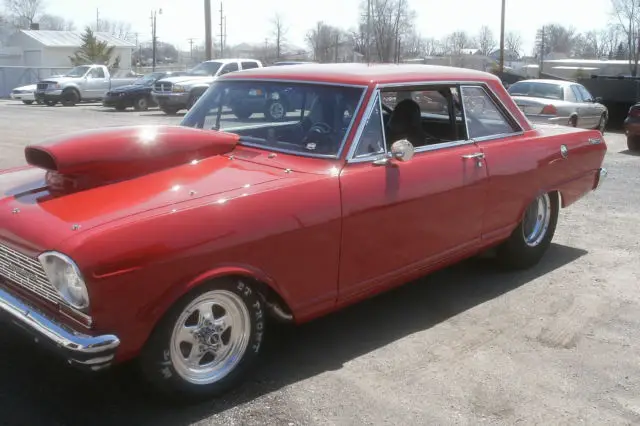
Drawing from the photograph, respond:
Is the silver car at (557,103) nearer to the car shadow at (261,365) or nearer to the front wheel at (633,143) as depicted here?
the front wheel at (633,143)

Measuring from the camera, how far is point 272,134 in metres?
4.18

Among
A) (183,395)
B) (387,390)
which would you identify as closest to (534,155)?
(387,390)

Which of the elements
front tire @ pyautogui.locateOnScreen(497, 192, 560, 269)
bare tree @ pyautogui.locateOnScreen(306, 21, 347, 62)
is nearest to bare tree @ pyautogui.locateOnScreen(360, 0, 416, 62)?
bare tree @ pyautogui.locateOnScreen(306, 21, 347, 62)

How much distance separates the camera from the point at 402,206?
13.0 feet

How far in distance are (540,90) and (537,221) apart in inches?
379

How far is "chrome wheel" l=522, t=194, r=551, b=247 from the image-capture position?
17.9ft

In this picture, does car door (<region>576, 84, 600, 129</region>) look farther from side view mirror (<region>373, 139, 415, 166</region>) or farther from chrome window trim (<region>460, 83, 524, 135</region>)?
side view mirror (<region>373, 139, 415, 166</region>)

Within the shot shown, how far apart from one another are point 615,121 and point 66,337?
18.1 metres

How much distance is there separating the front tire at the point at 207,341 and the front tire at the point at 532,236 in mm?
2579

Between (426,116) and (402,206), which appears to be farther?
(426,116)

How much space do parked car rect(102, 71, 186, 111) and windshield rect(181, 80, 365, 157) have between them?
2039 centimetres

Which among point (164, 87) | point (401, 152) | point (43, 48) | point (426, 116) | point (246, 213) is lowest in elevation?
point (246, 213)

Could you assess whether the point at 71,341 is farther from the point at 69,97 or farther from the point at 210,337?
the point at 69,97

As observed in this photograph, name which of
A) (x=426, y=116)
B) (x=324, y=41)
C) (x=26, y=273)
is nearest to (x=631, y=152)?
(x=426, y=116)
